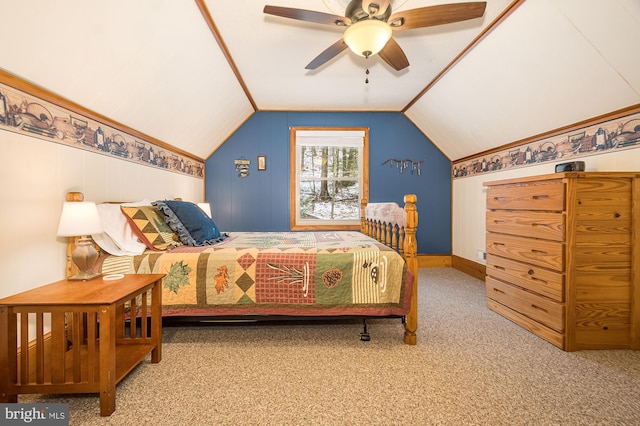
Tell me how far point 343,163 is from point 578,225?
9.85 feet

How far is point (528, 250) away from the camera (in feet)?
7.29

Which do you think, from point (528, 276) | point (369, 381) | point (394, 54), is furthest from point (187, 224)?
point (528, 276)

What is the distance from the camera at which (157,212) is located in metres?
2.27

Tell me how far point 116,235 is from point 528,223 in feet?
9.98

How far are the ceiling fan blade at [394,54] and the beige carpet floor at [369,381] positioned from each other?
6.95ft

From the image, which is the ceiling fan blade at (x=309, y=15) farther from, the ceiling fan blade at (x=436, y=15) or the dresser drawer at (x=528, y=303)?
the dresser drawer at (x=528, y=303)

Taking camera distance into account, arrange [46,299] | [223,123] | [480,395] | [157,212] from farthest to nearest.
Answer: [223,123] → [157,212] → [480,395] → [46,299]

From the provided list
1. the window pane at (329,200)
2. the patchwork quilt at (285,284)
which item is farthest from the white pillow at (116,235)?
the window pane at (329,200)

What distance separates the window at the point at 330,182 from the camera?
14.2 feet

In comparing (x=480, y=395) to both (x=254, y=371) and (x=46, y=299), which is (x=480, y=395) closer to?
(x=254, y=371)

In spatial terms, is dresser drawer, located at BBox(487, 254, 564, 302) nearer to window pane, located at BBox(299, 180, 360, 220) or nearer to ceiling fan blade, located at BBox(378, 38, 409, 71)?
ceiling fan blade, located at BBox(378, 38, 409, 71)

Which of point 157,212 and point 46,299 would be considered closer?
point 46,299

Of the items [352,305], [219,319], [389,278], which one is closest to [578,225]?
[389,278]

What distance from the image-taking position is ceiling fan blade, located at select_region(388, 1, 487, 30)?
163 cm
